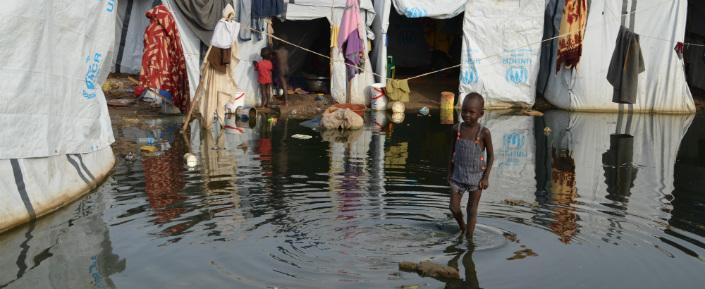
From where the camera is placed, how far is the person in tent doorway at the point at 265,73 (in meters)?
17.2

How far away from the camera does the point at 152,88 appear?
596 inches

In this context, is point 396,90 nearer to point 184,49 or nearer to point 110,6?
point 184,49

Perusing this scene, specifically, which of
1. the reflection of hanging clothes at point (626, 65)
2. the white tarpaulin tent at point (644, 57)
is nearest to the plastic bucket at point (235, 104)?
the white tarpaulin tent at point (644, 57)

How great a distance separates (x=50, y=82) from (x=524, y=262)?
4.50m

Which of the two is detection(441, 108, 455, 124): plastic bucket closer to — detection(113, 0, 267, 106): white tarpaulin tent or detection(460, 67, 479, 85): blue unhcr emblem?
detection(460, 67, 479, 85): blue unhcr emblem

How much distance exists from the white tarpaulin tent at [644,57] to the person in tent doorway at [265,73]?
7.18 metres

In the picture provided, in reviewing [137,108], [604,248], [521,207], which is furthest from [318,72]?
[604,248]

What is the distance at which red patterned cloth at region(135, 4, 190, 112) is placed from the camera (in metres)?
15.1

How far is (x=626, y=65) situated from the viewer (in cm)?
1736

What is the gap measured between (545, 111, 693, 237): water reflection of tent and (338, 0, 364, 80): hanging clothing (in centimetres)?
462

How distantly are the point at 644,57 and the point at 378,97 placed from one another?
6269 mm

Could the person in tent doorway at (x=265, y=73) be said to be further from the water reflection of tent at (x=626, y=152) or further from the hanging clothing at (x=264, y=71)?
the water reflection of tent at (x=626, y=152)

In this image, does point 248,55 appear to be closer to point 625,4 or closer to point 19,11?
point 625,4

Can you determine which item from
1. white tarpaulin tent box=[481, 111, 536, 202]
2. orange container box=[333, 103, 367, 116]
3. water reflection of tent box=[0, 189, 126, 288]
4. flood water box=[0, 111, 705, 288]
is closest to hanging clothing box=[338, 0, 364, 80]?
orange container box=[333, 103, 367, 116]
